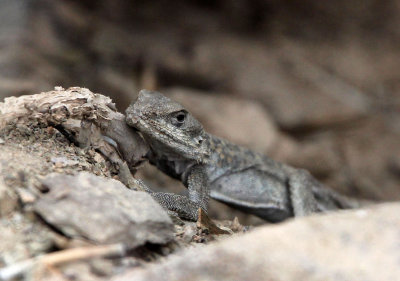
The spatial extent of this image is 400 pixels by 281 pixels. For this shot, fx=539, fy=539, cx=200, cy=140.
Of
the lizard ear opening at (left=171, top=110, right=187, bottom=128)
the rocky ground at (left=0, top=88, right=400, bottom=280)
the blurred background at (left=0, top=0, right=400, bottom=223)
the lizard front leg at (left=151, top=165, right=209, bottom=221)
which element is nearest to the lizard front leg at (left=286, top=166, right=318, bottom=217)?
the lizard front leg at (left=151, top=165, right=209, bottom=221)

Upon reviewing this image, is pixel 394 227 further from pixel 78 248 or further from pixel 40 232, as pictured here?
pixel 40 232

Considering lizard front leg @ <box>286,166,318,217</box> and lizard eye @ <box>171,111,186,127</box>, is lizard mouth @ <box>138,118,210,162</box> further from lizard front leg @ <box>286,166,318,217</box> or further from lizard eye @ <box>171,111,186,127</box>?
lizard front leg @ <box>286,166,318,217</box>

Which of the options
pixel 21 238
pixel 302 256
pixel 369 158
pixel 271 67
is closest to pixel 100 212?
pixel 21 238

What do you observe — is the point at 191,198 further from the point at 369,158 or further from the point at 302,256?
the point at 369,158

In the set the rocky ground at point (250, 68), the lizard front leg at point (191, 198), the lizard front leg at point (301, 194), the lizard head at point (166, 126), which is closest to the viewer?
the lizard front leg at point (191, 198)

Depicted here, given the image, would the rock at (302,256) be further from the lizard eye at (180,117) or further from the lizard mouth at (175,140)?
the lizard eye at (180,117)

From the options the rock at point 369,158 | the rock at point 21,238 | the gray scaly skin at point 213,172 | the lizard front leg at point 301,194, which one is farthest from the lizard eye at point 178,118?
the rock at point 369,158

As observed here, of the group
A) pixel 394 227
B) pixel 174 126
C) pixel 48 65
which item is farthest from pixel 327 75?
pixel 394 227
